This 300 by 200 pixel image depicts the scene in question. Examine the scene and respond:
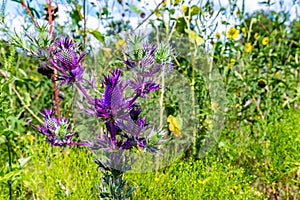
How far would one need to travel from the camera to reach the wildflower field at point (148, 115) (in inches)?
35.3

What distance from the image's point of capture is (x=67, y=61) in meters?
0.84

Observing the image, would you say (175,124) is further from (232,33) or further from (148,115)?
(232,33)

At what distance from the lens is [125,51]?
2.94 feet

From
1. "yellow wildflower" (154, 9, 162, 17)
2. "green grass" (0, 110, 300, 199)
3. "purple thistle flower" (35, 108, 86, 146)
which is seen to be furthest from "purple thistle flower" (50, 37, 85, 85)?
"yellow wildflower" (154, 9, 162, 17)

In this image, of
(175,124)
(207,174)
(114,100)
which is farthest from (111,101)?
(175,124)

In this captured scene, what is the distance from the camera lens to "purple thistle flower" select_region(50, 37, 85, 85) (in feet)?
2.76

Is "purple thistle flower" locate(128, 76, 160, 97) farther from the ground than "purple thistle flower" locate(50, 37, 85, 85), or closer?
closer

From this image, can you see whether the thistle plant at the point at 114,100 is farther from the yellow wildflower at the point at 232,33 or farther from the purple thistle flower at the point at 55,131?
the yellow wildflower at the point at 232,33

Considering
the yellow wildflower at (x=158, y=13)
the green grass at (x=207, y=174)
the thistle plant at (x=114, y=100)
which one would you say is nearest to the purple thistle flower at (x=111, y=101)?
the thistle plant at (x=114, y=100)

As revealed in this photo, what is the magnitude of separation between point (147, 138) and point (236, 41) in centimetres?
143

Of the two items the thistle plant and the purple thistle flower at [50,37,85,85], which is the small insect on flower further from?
the purple thistle flower at [50,37,85,85]

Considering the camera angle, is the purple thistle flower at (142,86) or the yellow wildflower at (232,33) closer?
the purple thistle flower at (142,86)

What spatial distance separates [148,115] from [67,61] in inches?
45.0

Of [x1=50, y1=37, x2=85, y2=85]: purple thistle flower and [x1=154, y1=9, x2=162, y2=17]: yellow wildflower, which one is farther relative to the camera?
[x1=154, y1=9, x2=162, y2=17]: yellow wildflower
